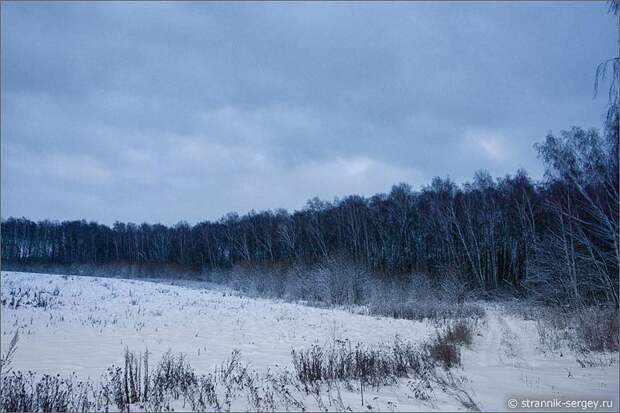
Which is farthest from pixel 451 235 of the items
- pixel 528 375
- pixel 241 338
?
pixel 528 375

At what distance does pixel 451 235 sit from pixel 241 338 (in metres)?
33.3

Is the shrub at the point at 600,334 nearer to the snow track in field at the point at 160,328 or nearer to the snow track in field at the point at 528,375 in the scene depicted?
the snow track in field at the point at 528,375

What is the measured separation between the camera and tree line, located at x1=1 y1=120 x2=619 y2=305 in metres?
18.8

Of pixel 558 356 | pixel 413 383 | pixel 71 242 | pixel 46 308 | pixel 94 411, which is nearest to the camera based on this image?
pixel 94 411

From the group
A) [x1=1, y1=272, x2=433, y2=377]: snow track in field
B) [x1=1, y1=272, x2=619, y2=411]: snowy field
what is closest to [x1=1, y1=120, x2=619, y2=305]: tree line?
[x1=1, y1=272, x2=619, y2=411]: snowy field

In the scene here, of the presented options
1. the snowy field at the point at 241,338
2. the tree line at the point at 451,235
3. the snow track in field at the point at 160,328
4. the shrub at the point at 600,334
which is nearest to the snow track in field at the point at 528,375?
the snowy field at the point at 241,338

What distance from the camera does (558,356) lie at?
921cm

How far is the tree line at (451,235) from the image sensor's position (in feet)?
61.8

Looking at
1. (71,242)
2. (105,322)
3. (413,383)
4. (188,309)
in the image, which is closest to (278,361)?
(413,383)

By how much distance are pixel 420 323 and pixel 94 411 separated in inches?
583

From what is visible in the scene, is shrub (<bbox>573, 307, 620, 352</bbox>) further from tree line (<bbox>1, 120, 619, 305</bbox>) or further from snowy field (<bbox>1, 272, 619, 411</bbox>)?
tree line (<bbox>1, 120, 619, 305</bbox>)

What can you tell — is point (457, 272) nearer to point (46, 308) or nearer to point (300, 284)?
point (300, 284)

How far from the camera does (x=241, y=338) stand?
44.0 feet

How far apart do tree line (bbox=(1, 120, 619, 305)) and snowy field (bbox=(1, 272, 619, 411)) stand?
4.97 m
